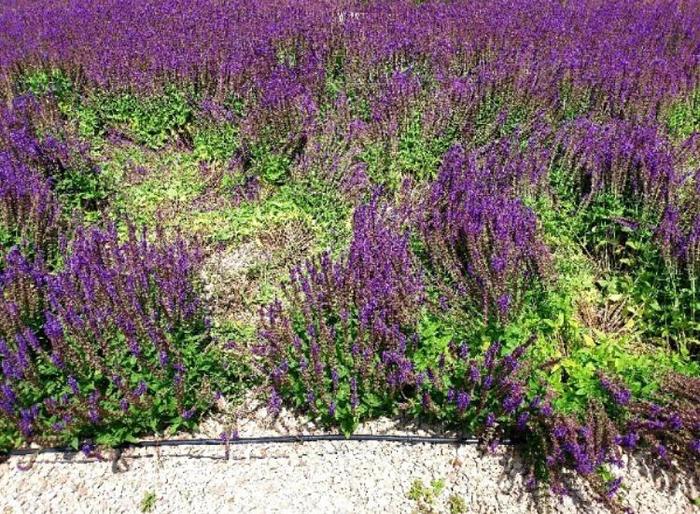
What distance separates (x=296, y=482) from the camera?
2.73m

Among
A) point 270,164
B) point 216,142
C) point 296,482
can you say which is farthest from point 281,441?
point 216,142

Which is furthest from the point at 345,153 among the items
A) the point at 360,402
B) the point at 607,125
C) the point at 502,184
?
the point at 360,402

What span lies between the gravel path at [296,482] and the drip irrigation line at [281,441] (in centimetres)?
2

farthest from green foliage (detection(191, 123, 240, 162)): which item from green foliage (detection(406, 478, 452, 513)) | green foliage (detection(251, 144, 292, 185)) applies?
green foliage (detection(406, 478, 452, 513))

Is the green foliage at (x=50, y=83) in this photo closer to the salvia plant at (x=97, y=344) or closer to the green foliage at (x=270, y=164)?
the green foliage at (x=270, y=164)

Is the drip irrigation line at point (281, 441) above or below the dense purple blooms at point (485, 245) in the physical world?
below

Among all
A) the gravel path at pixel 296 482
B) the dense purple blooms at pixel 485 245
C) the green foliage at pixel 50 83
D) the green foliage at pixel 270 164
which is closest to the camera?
the gravel path at pixel 296 482

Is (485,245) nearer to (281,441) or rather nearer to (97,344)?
(281,441)

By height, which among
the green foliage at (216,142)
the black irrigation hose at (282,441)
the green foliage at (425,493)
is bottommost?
the green foliage at (425,493)

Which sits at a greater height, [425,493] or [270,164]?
[270,164]

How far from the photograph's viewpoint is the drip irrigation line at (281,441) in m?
2.83

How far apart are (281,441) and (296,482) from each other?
239mm

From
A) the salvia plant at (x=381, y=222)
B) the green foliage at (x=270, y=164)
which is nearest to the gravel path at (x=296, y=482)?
the salvia plant at (x=381, y=222)

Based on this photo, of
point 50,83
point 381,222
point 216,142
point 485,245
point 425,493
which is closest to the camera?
point 425,493
